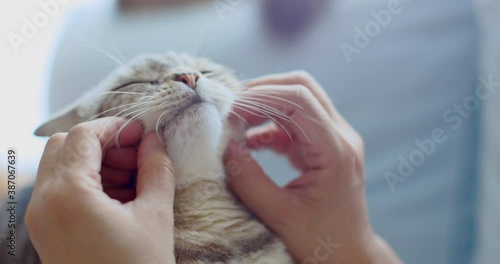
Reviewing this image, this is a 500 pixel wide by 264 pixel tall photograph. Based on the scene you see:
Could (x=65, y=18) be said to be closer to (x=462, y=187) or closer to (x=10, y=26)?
(x=10, y=26)

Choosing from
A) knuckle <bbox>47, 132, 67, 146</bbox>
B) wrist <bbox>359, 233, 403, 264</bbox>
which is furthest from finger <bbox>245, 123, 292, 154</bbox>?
knuckle <bbox>47, 132, 67, 146</bbox>

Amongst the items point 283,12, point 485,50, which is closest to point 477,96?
point 485,50

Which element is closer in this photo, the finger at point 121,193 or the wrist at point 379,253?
the finger at point 121,193

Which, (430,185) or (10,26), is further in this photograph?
(430,185)

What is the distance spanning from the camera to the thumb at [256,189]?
0.68 metres

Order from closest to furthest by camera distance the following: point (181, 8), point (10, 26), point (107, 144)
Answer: point (107, 144) → point (10, 26) → point (181, 8)

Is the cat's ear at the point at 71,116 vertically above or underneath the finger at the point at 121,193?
above

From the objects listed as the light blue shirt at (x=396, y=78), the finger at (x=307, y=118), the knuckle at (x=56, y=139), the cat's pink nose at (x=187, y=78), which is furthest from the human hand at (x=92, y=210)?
the light blue shirt at (x=396, y=78)

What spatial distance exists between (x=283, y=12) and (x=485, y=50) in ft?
1.33

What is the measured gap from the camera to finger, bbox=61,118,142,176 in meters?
0.50

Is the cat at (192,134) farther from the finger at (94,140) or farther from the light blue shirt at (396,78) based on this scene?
the light blue shirt at (396,78)

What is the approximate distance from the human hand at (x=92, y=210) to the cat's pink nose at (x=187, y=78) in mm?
116

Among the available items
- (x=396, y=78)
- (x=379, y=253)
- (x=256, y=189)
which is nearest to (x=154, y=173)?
(x=256, y=189)

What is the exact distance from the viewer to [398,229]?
0.83m
